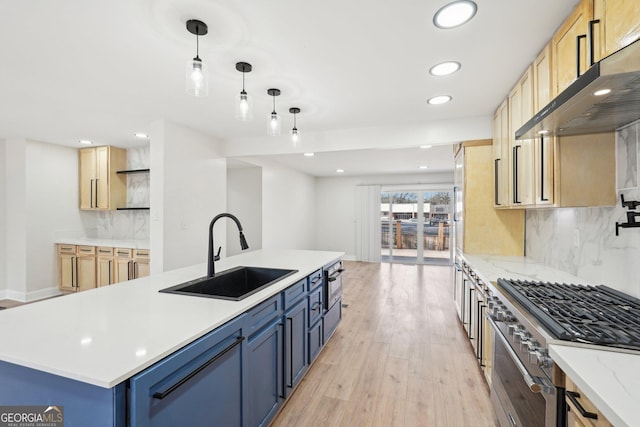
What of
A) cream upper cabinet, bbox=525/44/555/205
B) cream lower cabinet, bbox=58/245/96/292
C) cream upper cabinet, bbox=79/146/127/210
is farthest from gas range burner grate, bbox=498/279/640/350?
cream upper cabinet, bbox=79/146/127/210

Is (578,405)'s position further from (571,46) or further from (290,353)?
(571,46)

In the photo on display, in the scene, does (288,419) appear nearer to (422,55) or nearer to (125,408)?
(125,408)

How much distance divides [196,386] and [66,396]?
0.39 metres

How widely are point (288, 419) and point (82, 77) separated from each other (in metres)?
2.95

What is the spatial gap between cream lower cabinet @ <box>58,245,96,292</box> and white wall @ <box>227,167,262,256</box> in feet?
7.03

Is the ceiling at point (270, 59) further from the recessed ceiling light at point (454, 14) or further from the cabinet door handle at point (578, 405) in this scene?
the cabinet door handle at point (578, 405)

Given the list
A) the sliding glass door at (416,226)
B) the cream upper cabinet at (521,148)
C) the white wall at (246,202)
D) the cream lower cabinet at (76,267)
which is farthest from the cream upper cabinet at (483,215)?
the cream lower cabinet at (76,267)

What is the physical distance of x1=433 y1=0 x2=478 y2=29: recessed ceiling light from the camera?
147cm

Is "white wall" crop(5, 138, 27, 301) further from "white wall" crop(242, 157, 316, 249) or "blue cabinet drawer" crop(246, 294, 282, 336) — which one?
"blue cabinet drawer" crop(246, 294, 282, 336)

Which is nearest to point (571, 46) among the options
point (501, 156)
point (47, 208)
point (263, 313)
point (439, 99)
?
point (439, 99)

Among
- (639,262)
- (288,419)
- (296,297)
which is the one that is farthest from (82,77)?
(639,262)

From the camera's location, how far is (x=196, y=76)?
1.62 meters

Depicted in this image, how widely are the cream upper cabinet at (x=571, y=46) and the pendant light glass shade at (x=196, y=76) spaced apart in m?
1.92

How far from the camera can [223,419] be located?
4.22ft
